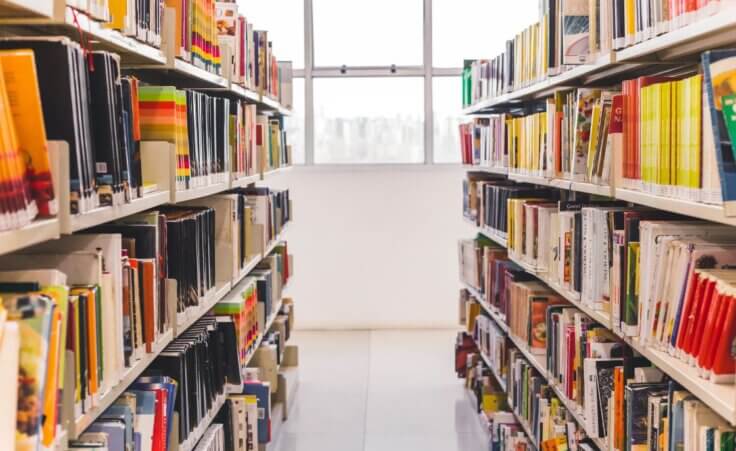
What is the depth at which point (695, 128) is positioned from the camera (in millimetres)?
2000

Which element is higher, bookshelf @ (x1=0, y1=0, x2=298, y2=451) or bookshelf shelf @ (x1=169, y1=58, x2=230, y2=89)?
bookshelf shelf @ (x1=169, y1=58, x2=230, y2=89)

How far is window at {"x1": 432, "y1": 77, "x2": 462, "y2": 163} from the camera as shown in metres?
7.77

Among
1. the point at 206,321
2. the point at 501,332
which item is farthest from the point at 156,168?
the point at 501,332

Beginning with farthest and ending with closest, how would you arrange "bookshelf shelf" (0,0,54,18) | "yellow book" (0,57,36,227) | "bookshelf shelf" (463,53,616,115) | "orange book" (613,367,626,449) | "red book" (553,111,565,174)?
"red book" (553,111,565,174) < "bookshelf shelf" (463,53,616,115) < "orange book" (613,367,626,449) < "bookshelf shelf" (0,0,54,18) < "yellow book" (0,57,36,227)

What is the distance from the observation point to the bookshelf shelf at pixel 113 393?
1.78 m

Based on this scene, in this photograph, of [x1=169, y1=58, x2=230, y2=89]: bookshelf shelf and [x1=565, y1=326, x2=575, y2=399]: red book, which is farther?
[x1=565, y1=326, x2=575, y2=399]: red book

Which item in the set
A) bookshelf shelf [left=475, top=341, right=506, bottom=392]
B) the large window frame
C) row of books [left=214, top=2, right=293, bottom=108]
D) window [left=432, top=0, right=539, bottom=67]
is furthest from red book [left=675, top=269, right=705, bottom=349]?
window [left=432, top=0, right=539, bottom=67]

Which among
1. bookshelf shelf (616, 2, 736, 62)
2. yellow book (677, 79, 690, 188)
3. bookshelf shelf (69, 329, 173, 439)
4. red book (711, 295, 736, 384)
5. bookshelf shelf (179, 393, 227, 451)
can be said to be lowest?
bookshelf shelf (179, 393, 227, 451)

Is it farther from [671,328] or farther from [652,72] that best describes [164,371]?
[652,72]

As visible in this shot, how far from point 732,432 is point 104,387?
1.32m

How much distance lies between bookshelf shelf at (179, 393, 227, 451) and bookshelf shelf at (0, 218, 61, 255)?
1341mm

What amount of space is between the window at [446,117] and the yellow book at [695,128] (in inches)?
227

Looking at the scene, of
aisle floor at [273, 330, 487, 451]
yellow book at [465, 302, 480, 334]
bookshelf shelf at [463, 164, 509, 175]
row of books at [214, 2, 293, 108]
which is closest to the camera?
row of books at [214, 2, 293, 108]

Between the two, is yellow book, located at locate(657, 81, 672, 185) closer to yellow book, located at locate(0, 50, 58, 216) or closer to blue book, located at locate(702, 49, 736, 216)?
blue book, located at locate(702, 49, 736, 216)
